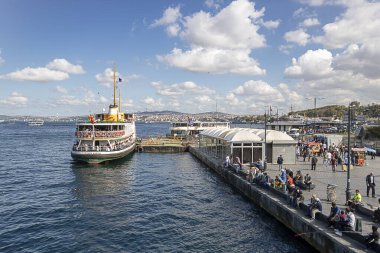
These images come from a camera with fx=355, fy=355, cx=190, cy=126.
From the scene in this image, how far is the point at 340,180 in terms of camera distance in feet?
87.7

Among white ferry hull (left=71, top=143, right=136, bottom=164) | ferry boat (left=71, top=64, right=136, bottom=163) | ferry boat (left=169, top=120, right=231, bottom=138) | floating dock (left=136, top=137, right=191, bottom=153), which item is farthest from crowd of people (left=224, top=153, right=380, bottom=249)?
ferry boat (left=169, top=120, right=231, bottom=138)

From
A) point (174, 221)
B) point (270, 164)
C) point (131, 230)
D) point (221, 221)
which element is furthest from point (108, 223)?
point (270, 164)

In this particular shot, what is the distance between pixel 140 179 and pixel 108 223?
51.7ft

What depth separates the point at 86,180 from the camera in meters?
37.1

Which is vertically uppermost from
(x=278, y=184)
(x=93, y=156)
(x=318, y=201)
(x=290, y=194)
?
(x=318, y=201)

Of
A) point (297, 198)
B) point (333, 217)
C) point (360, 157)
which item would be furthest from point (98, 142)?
point (333, 217)

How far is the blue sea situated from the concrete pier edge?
602 millimetres

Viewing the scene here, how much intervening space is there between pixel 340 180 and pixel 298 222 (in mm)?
9821

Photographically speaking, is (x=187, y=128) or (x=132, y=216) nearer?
(x=132, y=216)

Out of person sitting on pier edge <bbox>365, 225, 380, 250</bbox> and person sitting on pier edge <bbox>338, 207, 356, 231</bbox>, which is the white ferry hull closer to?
person sitting on pier edge <bbox>338, 207, 356, 231</bbox>

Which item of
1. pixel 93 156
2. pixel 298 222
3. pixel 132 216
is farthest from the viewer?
pixel 93 156

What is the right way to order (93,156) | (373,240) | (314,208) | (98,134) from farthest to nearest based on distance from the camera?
(98,134)
(93,156)
(314,208)
(373,240)

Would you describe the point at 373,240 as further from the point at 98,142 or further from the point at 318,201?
the point at 98,142

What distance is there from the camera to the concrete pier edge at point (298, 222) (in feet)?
47.9
